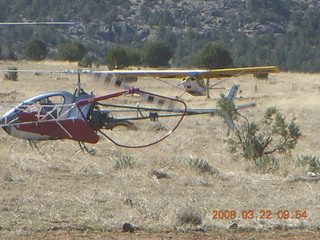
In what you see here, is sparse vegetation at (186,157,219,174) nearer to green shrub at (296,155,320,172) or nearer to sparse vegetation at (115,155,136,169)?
sparse vegetation at (115,155,136,169)

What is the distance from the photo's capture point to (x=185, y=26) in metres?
119

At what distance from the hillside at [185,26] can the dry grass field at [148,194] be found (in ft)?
251

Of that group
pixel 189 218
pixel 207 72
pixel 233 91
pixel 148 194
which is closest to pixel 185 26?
pixel 233 91

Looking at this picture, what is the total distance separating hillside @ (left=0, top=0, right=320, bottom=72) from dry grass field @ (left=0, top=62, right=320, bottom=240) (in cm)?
7653

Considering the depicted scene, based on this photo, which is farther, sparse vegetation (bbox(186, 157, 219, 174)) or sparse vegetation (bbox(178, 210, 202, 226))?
sparse vegetation (bbox(186, 157, 219, 174))

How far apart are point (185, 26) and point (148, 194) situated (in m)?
108

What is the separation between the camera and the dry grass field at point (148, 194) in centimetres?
925

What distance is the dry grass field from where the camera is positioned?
9.25 metres

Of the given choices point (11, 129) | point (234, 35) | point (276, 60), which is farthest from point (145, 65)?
point (234, 35)

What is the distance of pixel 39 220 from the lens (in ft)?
31.5
